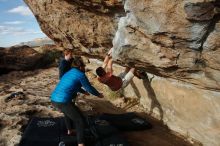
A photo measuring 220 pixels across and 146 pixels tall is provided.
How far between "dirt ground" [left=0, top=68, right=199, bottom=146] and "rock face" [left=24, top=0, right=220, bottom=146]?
489 millimetres

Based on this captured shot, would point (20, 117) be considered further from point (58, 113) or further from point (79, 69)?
point (79, 69)

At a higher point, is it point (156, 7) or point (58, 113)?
point (156, 7)

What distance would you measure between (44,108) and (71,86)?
3.16 metres

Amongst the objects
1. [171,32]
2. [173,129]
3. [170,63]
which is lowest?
[173,129]

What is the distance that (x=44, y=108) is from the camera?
8.88 metres

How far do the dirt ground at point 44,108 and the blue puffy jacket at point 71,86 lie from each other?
1.65m

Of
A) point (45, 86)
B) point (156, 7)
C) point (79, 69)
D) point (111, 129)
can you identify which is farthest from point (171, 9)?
point (45, 86)

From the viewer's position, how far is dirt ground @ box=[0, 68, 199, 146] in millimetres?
7293

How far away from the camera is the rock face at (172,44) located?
214 inches

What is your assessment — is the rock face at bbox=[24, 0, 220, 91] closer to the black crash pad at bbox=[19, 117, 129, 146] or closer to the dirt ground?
the dirt ground

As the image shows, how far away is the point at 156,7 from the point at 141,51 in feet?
4.59

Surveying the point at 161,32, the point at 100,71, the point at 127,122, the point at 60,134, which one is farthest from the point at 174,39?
the point at 60,134

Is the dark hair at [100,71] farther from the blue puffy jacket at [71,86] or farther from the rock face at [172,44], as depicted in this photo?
the blue puffy jacket at [71,86]

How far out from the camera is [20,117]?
8.01 meters
